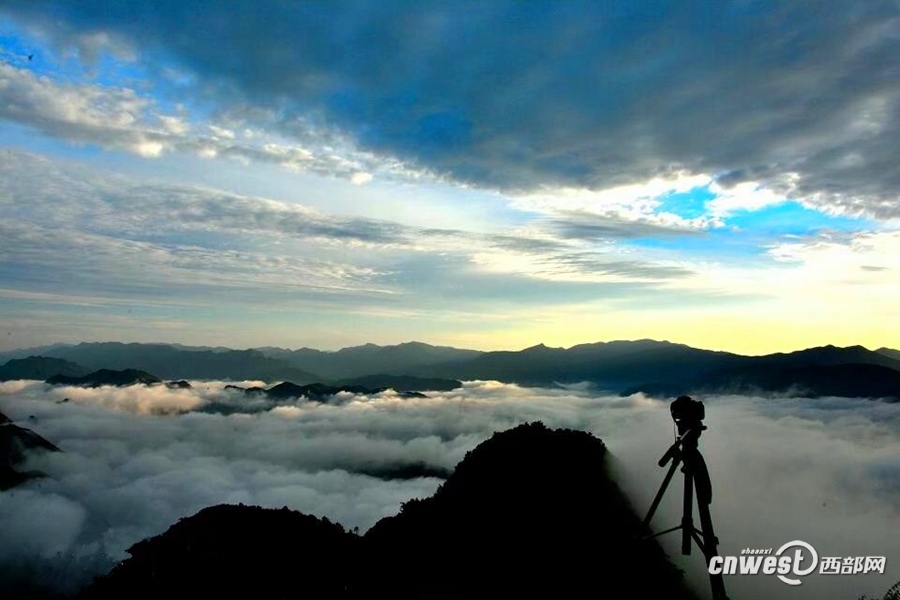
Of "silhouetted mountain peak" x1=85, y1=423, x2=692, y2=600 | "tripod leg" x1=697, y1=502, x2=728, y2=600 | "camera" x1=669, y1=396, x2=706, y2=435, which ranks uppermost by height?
"camera" x1=669, y1=396, x2=706, y2=435

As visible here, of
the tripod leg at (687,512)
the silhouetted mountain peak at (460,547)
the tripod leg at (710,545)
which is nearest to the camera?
the tripod leg at (710,545)

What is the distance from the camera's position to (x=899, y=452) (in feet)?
470

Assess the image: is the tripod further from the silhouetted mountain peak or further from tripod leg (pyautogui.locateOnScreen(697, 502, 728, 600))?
the silhouetted mountain peak

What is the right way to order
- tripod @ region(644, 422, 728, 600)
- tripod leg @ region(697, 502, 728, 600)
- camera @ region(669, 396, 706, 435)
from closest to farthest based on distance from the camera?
tripod leg @ region(697, 502, 728, 600) < tripod @ region(644, 422, 728, 600) < camera @ region(669, 396, 706, 435)

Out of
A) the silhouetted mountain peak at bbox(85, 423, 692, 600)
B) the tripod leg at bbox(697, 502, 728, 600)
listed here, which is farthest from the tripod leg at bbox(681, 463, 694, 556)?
the silhouetted mountain peak at bbox(85, 423, 692, 600)

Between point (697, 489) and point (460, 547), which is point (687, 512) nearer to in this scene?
point (697, 489)

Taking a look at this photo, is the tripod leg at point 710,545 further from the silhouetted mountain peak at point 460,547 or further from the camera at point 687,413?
the silhouetted mountain peak at point 460,547

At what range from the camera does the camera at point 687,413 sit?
52.5 ft

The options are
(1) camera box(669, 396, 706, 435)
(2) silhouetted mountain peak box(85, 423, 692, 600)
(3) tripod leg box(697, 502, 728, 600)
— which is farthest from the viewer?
(2) silhouetted mountain peak box(85, 423, 692, 600)

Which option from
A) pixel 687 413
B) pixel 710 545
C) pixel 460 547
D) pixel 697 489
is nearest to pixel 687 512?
pixel 697 489

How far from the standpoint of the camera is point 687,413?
16.2 meters

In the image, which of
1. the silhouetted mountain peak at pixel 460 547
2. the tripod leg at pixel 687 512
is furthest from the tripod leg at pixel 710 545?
the silhouetted mountain peak at pixel 460 547

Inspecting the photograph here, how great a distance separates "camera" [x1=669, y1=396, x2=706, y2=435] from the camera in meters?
16.0

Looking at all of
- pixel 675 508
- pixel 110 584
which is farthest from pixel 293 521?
pixel 675 508
